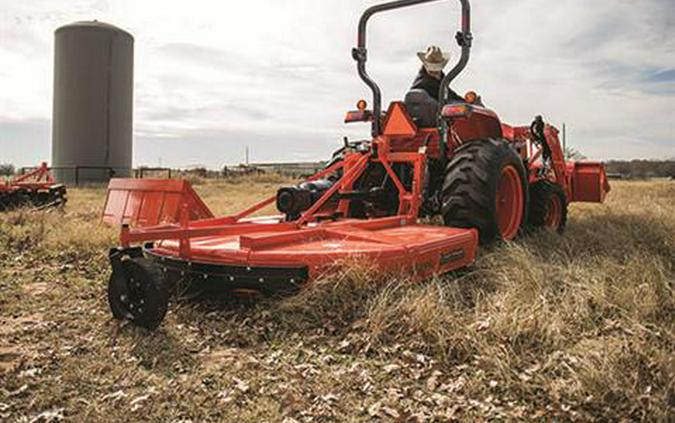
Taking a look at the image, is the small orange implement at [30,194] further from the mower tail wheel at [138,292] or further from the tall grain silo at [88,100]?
the tall grain silo at [88,100]

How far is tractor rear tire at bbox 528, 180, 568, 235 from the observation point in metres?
5.84

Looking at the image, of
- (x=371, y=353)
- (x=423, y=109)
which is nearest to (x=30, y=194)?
(x=423, y=109)

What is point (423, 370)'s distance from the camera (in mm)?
2461

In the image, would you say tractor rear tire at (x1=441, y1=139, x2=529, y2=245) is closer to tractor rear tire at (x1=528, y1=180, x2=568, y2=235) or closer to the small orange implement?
tractor rear tire at (x1=528, y1=180, x2=568, y2=235)

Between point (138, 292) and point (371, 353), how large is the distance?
1249 millimetres

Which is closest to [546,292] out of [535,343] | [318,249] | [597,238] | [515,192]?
[535,343]

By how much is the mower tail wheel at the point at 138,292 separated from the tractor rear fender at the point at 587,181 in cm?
584

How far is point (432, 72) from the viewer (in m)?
5.61

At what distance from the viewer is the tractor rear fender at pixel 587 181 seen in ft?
23.7

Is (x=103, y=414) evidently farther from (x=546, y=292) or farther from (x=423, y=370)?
(x=546, y=292)

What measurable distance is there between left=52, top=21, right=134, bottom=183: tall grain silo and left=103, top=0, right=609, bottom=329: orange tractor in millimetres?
14532

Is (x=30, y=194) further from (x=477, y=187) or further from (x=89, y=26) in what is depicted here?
(x=89, y=26)

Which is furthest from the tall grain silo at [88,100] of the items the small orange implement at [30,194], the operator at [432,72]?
the operator at [432,72]

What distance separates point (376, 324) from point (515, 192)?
2755 millimetres
